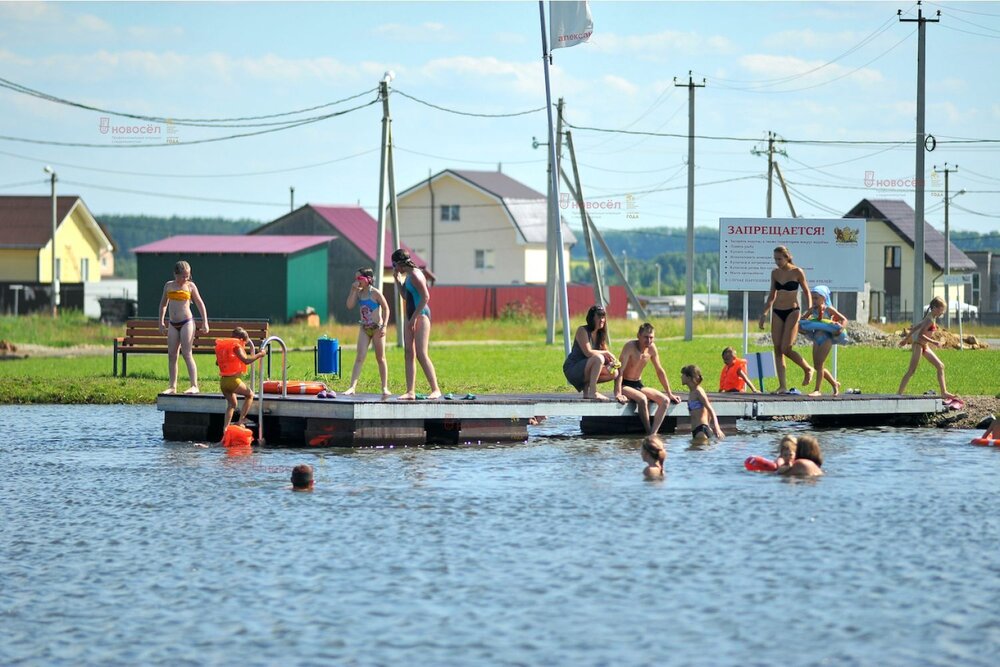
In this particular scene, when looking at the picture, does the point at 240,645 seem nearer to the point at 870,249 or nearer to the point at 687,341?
the point at 687,341

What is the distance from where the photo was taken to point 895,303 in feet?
274

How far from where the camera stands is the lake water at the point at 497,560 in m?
9.24

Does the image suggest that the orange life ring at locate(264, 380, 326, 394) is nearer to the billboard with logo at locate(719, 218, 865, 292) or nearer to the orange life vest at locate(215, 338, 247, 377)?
the orange life vest at locate(215, 338, 247, 377)

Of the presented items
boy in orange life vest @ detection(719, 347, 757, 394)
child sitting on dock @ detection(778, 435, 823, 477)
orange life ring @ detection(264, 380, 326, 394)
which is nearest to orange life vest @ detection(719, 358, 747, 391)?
boy in orange life vest @ detection(719, 347, 757, 394)

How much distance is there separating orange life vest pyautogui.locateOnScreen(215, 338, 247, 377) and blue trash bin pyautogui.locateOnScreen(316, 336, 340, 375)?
5011 millimetres

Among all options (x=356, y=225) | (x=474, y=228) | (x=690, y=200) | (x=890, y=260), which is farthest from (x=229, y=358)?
(x=890, y=260)

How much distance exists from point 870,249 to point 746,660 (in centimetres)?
7716

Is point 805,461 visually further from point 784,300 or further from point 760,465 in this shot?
point 784,300

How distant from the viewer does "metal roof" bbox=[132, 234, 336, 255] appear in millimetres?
60406

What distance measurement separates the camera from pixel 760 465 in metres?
16.2

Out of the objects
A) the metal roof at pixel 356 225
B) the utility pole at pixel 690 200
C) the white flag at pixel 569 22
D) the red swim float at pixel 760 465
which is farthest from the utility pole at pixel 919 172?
the metal roof at pixel 356 225

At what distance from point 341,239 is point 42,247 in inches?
653

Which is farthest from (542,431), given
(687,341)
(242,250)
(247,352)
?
(242,250)

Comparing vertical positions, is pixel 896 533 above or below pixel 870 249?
below
